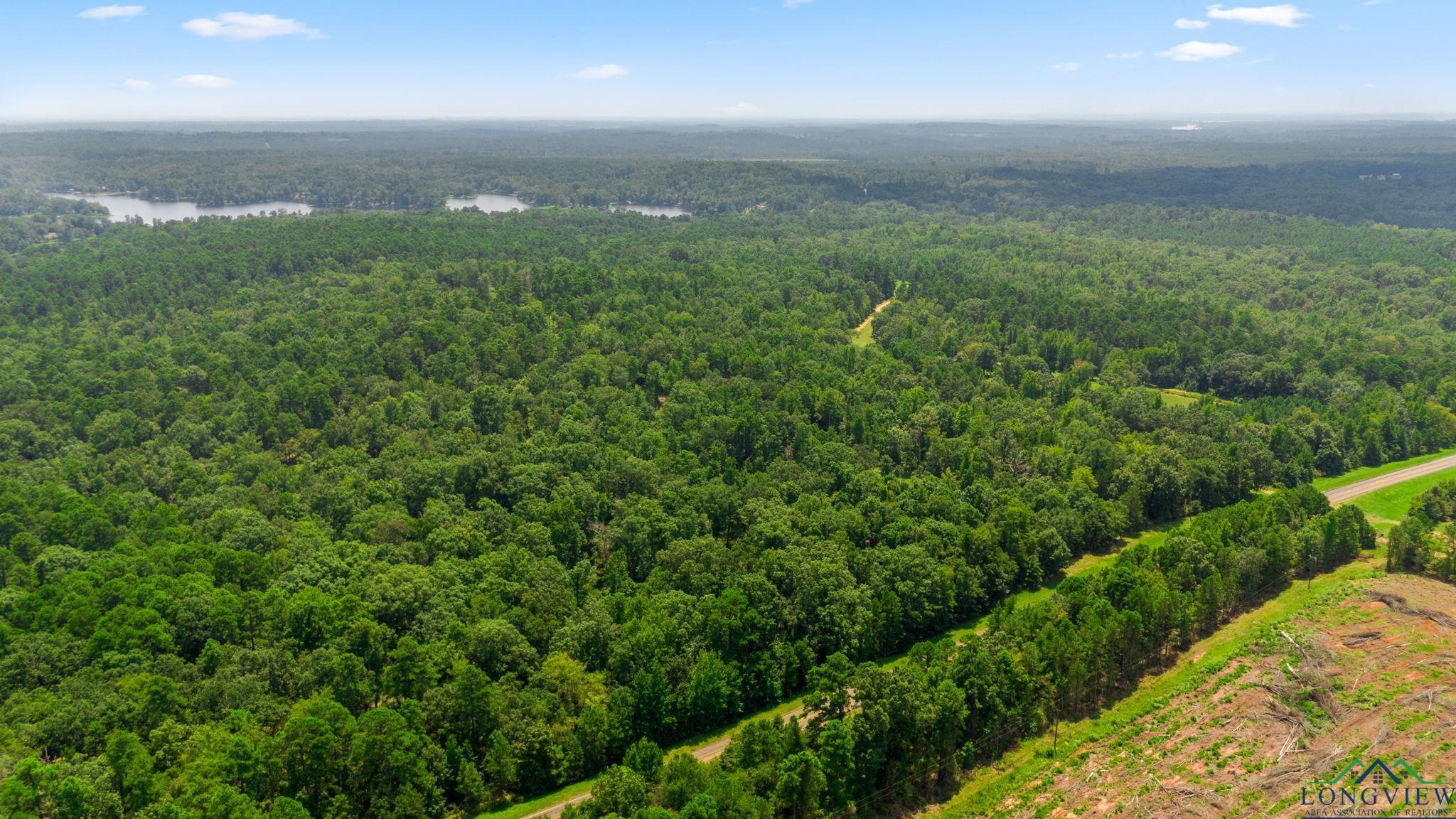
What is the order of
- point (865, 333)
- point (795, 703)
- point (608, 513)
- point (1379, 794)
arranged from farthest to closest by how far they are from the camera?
1. point (865, 333)
2. point (608, 513)
3. point (795, 703)
4. point (1379, 794)

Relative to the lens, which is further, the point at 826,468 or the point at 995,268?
the point at 995,268

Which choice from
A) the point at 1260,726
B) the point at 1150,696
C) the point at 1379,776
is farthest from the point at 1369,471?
the point at 1379,776

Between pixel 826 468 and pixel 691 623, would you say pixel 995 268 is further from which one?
pixel 691 623

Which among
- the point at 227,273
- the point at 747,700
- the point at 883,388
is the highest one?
the point at 227,273

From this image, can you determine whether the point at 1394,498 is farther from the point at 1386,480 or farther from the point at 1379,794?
the point at 1379,794

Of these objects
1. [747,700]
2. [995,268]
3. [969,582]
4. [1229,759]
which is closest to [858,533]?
[969,582]

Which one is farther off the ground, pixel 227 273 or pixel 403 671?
pixel 227 273
